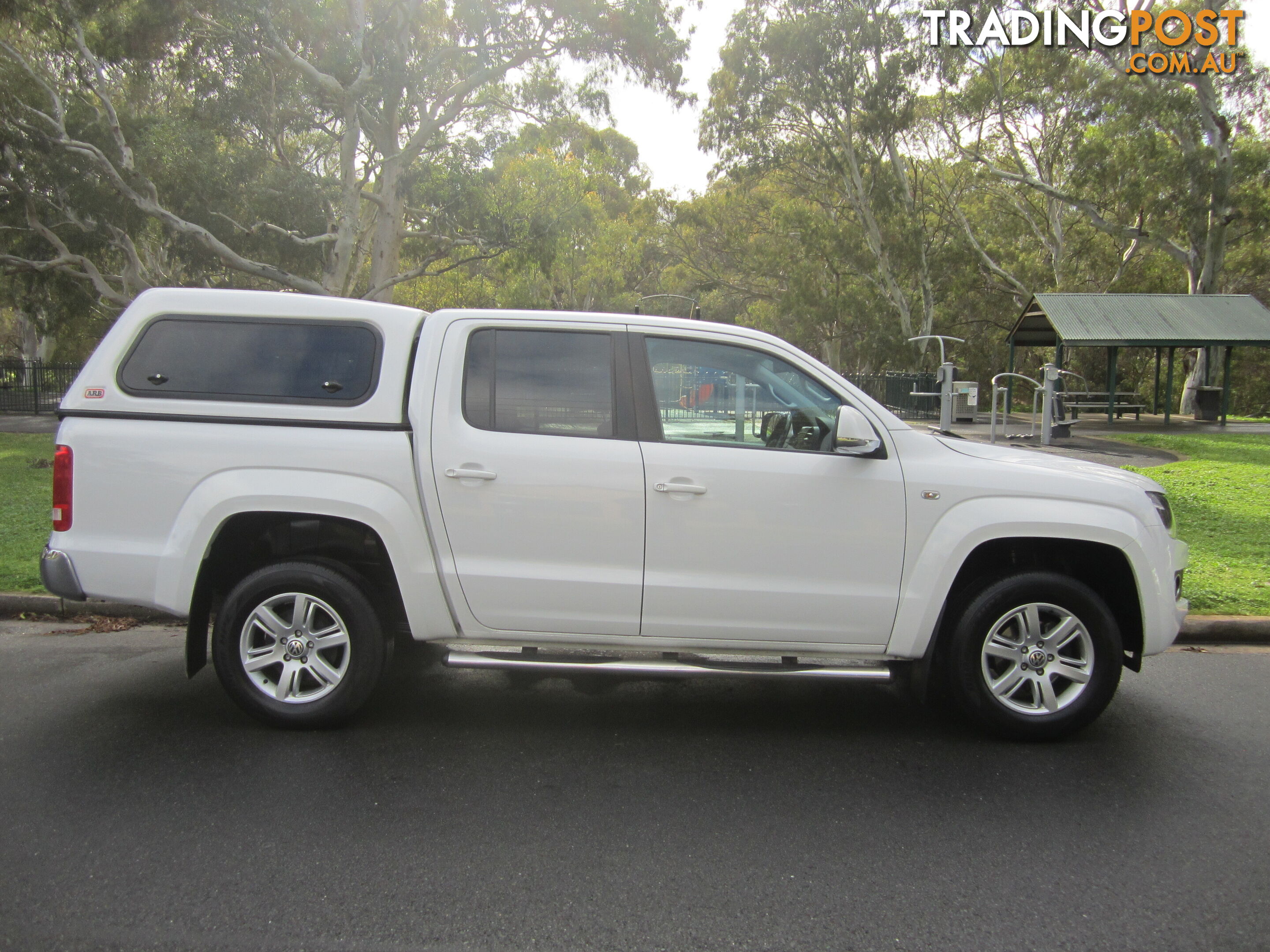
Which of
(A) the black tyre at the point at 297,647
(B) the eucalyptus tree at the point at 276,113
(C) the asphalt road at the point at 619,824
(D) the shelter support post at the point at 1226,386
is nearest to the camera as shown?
(C) the asphalt road at the point at 619,824

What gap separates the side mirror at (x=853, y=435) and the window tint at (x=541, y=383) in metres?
1.04

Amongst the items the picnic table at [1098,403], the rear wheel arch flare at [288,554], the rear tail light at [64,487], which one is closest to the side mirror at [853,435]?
the rear wheel arch flare at [288,554]

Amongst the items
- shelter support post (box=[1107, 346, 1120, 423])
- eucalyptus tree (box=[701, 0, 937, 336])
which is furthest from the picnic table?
eucalyptus tree (box=[701, 0, 937, 336])

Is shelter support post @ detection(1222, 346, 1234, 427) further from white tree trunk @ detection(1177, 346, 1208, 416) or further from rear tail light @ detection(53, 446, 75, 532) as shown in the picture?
rear tail light @ detection(53, 446, 75, 532)

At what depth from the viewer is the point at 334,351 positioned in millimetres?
4516

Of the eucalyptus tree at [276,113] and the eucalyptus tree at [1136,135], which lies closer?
the eucalyptus tree at [276,113]

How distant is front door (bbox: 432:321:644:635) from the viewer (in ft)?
14.1

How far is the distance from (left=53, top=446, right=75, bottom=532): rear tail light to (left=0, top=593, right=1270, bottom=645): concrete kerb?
6.37ft

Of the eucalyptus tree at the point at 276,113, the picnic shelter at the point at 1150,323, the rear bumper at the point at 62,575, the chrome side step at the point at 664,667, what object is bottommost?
the chrome side step at the point at 664,667

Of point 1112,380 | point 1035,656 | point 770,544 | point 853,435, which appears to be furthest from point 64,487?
point 1112,380

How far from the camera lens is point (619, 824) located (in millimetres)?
3566

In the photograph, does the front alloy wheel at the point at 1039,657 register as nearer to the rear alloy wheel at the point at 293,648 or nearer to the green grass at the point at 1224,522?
the green grass at the point at 1224,522

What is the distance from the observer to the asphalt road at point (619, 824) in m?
2.90

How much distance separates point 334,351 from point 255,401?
428 millimetres
